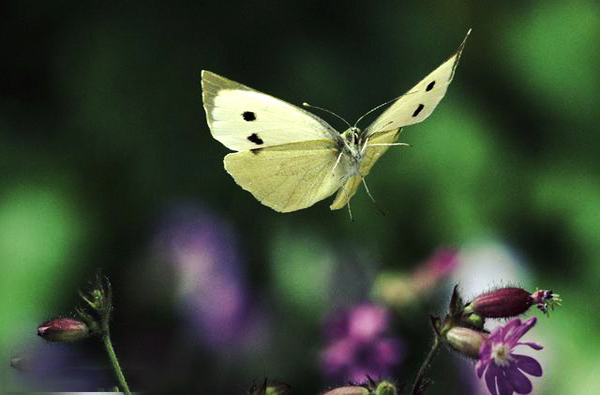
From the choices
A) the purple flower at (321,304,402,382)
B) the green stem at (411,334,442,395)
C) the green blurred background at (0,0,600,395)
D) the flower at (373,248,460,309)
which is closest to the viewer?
the green stem at (411,334,442,395)

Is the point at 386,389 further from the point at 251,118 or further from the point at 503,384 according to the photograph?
the point at 251,118

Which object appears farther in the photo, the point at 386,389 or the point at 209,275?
the point at 209,275

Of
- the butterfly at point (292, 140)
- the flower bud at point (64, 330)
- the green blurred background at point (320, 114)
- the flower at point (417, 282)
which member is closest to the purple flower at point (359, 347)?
the flower at point (417, 282)

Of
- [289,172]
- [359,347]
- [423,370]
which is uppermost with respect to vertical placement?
[289,172]

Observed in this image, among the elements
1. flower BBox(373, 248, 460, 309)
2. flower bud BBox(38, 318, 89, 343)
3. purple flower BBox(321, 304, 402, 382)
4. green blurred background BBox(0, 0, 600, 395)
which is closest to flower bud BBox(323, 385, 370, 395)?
flower bud BBox(38, 318, 89, 343)

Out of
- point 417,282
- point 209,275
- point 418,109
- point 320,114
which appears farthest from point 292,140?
point 320,114

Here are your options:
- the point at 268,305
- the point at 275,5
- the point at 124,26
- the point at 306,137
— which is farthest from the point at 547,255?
the point at 306,137

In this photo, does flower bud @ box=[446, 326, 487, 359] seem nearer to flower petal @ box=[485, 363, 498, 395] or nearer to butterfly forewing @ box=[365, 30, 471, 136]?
flower petal @ box=[485, 363, 498, 395]
